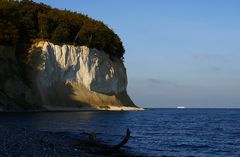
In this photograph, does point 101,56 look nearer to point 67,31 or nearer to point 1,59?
A: point 67,31

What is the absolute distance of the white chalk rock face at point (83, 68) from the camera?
8619 centimetres

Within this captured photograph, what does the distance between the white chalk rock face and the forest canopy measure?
2515 millimetres

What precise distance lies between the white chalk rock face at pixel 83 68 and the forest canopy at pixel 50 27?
99.0 inches

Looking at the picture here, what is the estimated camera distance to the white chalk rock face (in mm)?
86188

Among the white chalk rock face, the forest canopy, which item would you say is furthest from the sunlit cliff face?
the forest canopy

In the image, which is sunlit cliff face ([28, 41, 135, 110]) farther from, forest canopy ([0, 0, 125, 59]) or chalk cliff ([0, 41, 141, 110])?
forest canopy ([0, 0, 125, 59])

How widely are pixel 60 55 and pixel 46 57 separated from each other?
4.98m

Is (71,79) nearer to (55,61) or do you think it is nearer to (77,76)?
(77,76)

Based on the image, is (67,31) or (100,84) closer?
(67,31)

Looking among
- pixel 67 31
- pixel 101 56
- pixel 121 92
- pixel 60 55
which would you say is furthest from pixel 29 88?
pixel 121 92

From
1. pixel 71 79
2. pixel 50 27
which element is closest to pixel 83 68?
pixel 71 79

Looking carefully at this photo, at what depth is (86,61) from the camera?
9612cm

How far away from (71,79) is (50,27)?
11.4 meters

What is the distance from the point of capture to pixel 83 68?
95500 mm
